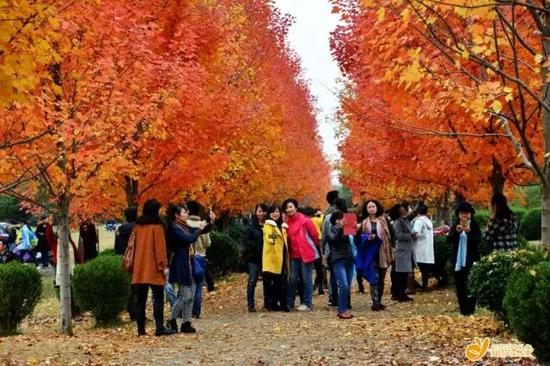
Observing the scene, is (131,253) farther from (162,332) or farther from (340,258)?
(340,258)

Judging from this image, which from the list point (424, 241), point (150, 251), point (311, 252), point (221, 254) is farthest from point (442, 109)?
point (221, 254)

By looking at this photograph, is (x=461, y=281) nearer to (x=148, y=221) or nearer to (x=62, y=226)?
(x=148, y=221)

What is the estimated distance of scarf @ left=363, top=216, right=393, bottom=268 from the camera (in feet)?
41.6

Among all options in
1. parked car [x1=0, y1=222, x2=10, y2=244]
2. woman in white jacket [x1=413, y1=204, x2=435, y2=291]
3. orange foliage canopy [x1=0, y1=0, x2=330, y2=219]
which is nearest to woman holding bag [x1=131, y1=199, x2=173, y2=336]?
orange foliage canopy [x1=0, y1=0, x2=330, y2=219]

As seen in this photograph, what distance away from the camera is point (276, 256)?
12.8m

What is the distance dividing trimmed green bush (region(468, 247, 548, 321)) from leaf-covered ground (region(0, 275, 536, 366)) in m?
0.32

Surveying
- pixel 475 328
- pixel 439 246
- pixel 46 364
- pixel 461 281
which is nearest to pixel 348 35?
pixel 439 246

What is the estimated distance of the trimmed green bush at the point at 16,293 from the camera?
11.3m

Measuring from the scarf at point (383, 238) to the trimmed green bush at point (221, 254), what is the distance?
8712mm

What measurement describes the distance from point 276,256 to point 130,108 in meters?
4.07

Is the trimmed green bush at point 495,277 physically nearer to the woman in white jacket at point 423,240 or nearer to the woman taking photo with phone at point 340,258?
the woman taking photo with phone at point 340,258

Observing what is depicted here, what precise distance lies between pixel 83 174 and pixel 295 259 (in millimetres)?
4572

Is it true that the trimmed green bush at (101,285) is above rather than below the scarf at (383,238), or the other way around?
below

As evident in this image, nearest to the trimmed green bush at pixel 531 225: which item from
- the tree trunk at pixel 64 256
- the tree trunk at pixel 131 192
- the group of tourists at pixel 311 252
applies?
the group of tourists at pixel 311 252
